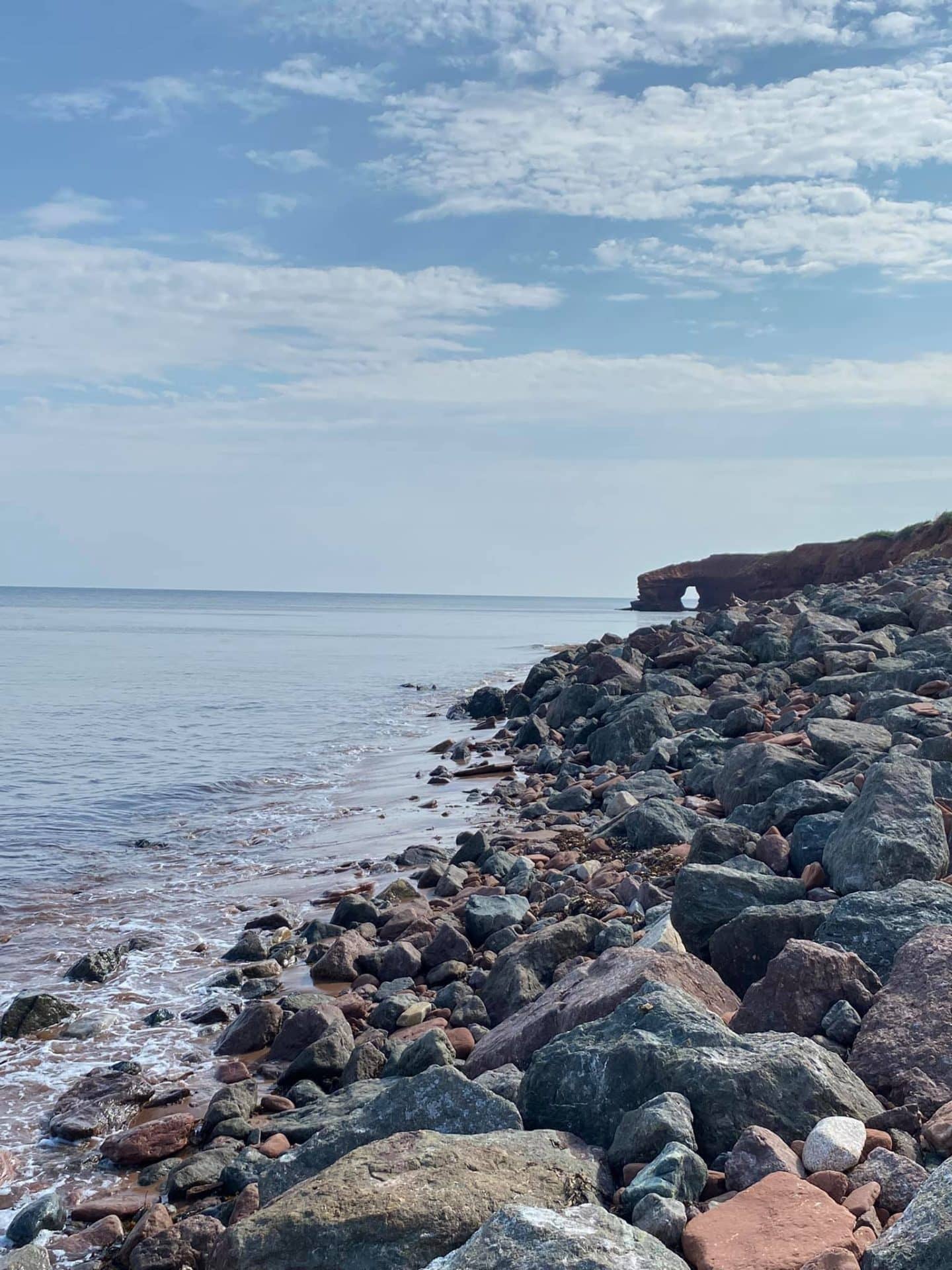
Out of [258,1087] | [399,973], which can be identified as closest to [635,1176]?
[258,1087]

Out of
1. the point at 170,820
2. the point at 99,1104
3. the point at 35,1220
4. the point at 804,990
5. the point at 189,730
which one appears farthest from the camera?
the point at 189,730

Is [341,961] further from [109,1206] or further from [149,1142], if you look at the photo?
[109,1206]

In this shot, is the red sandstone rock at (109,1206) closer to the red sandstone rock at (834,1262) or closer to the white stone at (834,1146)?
the white stone at (834,1146)

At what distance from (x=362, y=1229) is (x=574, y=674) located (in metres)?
14.6

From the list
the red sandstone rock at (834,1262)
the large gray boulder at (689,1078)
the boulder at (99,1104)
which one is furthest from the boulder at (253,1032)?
the red sandstone rock at (834,1262)

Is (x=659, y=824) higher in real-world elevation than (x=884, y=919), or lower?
lower

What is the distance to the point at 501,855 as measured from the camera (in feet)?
25.2

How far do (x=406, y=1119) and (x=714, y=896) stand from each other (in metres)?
1.99

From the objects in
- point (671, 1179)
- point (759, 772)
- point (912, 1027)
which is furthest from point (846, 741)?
point (671, 1179)

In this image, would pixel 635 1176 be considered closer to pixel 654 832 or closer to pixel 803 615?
pixel 654 832

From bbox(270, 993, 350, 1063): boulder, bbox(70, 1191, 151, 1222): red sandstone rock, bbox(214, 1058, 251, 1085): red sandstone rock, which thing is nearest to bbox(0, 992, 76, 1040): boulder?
bbox(214, 1058, 251, 1085): red sandstone rock

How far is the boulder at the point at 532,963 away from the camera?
4949 mm

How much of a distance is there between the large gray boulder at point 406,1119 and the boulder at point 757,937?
1.46 metres

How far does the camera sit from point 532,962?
5090 mm
